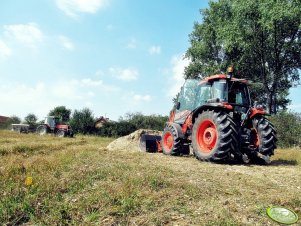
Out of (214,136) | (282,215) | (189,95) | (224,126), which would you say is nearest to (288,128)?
(189,95)

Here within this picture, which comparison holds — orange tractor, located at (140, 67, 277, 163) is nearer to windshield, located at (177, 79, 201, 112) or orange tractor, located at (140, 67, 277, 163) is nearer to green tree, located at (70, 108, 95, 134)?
windshield, located at (177, 79, 201, 112)

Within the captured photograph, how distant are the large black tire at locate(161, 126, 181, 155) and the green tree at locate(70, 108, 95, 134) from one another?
34.6 m

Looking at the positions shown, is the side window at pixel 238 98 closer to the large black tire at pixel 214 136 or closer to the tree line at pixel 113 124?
the large black tire at pixel 214 136

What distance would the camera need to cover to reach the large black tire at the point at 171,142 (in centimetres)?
1178

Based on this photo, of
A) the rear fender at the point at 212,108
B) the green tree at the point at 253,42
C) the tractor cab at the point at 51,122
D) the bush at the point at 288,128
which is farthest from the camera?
the tractor cab at the point at 51,122

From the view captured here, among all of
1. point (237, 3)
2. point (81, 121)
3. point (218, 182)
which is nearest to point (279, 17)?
point (237, 3)

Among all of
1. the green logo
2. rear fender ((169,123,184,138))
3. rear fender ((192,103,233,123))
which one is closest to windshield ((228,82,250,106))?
rear fender ((192,103,233,123))

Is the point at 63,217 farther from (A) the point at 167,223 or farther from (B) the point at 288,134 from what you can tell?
(B) the point at 288,134

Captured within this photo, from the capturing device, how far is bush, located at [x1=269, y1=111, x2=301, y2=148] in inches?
896

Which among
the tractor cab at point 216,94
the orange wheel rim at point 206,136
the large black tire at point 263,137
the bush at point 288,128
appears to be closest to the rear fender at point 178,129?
the tractor cab at point 216,94

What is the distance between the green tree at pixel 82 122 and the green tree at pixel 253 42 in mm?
16274

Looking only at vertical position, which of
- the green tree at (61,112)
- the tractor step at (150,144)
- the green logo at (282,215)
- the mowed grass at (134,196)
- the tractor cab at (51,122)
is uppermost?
the green tree at (61,112)

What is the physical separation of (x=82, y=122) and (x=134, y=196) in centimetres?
4212

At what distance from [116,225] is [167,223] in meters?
0.64
